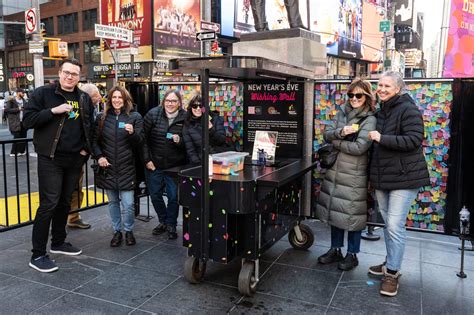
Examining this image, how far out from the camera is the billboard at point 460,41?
7.34 meters

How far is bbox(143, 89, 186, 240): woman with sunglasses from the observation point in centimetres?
517

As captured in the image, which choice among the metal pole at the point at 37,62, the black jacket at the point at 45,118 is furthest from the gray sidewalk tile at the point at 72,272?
the metal pole at the point at 37,62

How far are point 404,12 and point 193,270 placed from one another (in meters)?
77.6

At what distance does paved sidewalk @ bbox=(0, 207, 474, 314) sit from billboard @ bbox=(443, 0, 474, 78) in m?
3.80

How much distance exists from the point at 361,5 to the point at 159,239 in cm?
5887

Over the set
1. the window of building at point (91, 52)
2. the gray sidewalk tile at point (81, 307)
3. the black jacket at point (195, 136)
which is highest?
the window of building at point (91, 52)

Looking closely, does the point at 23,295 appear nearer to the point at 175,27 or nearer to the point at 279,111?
the point at 279,111

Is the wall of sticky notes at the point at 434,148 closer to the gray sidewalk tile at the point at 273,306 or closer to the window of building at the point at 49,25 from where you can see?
the gray sidewalk tile at the point at 273,306

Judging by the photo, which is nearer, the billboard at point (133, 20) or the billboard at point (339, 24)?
the billboard at point (133, 20)

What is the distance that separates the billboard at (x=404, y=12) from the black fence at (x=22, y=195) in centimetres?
7224

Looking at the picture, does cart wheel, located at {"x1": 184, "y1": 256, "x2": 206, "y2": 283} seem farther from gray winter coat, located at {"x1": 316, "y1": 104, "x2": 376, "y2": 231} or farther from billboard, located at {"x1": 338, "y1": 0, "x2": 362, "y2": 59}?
billboard, located at {"x1": 338, "y1": 0, "x2": 362, "y2": 59}

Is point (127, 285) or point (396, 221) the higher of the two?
point (396, 221)

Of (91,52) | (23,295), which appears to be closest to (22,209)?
(23,295)

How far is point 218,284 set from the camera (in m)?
Result: 4.03
